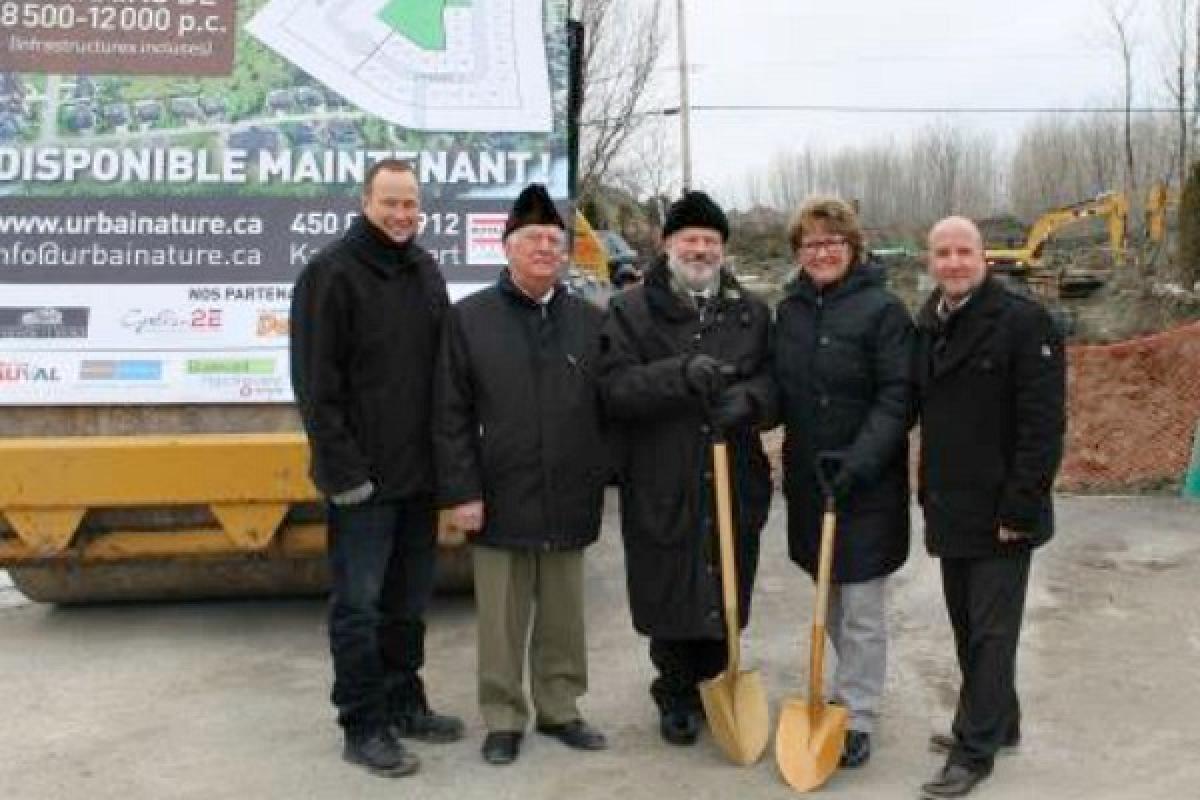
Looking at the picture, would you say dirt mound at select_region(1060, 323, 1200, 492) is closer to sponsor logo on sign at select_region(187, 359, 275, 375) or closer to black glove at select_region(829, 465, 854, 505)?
black glove at select_region(829, 465, 854, 505)

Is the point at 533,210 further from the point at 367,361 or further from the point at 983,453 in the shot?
the point at 983,453

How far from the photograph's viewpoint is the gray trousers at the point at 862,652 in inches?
176

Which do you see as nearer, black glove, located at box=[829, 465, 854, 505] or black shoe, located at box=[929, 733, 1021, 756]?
black glove, located at box=[829, 465, 854, 505]

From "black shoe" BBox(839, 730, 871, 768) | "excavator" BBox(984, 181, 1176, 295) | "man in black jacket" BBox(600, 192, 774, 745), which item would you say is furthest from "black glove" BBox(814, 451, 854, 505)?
"excavator" BBox(984, 181, 1176, 295)

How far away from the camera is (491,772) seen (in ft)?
14.5

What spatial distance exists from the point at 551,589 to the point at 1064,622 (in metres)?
2.55

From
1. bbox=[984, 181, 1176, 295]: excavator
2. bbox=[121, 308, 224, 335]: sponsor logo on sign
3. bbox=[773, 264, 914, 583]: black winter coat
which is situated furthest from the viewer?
Result: bbox=[984, 181, 1176, 295]: excavator

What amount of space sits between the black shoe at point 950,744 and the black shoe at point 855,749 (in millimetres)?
243

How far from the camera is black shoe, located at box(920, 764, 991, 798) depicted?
4145 mm

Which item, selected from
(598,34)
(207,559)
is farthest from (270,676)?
(598,34)

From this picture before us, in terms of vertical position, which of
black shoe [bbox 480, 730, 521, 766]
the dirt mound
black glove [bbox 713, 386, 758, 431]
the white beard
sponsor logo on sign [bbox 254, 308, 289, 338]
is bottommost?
black shoe [bbox 480, 730, 521, 766]

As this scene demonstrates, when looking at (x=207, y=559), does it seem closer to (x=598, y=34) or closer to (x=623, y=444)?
(x=623, y=444)

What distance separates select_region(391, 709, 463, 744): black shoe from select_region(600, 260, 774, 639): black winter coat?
0.75 meters

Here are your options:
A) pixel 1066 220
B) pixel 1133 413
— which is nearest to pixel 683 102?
pixel 1066 220
